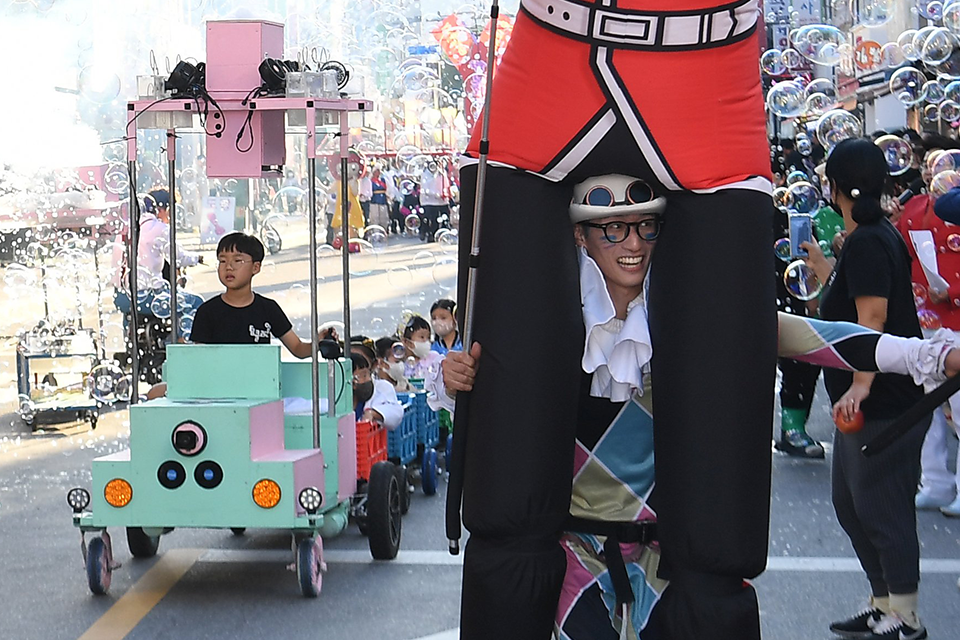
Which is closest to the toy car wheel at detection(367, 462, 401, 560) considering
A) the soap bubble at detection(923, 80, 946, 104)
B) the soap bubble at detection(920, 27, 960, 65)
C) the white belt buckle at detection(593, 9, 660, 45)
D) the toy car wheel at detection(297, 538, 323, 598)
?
the toy car wheel at detection(297, 538, 323, 598)

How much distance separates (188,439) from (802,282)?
3.58 m

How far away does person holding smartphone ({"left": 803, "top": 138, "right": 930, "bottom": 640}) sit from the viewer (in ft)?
16.3

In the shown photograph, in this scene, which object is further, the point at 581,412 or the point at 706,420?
the point at 581,412

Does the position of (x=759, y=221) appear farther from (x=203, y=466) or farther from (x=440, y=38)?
(x=440, y=38)

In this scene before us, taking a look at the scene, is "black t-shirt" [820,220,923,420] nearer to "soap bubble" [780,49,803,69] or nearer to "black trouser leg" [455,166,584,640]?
"black trouser leg" [455,166,584,640]

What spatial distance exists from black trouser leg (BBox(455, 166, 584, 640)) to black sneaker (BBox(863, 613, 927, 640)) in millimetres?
2489

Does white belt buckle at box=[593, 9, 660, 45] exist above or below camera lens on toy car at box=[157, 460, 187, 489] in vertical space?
above

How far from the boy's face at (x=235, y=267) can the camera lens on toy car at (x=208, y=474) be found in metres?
1.16

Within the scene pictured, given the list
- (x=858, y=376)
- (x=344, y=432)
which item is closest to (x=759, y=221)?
(x=858, y=376)

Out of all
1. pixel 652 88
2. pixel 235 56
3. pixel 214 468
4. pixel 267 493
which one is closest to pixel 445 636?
pixel 267 493

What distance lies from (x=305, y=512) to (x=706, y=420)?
3129 mm

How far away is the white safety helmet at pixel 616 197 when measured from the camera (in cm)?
306

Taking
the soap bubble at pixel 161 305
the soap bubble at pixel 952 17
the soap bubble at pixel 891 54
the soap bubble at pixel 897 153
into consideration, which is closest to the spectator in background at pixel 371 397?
the soap bubble at pixel 161 305

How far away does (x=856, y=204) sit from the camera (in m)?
5.06
